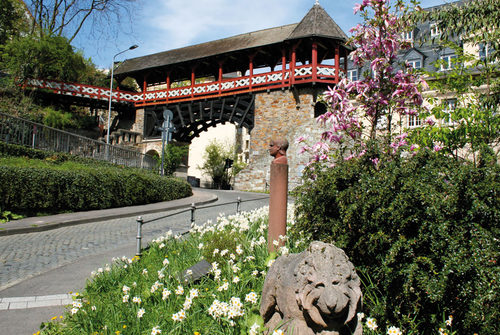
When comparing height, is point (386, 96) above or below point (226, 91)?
below

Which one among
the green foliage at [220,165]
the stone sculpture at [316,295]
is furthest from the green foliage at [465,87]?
the green foliage at [220,165]

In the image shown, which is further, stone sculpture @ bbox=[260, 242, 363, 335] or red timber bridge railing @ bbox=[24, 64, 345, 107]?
red timber bridge railing @ bbox=[24, 64, 345, 107]

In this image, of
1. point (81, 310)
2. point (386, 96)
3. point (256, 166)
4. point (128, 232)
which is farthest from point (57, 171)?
point (256, 166)

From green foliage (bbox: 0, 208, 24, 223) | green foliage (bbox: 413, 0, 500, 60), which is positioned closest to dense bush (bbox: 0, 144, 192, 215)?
green foliage (bbox: 0, 208, 24, 223)

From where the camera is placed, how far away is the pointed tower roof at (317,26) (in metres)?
25.8

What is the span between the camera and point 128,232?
9.20m

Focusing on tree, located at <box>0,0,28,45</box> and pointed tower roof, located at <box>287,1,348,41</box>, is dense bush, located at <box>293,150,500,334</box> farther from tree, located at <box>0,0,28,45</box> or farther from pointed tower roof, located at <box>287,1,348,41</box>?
tree, located at <box>0,0,28,45</box>

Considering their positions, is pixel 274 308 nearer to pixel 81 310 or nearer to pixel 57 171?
pixel 81 310

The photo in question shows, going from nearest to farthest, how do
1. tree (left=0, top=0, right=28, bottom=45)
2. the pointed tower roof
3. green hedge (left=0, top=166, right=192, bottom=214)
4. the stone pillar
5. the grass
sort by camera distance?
the grass < the stone pillar < green hedge (left=0, top=166, right=192, bottom=214) < the pointed tower roof < tree (left=0, top=0, right=28, bottom=45)

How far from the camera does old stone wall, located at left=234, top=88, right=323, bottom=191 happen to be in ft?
87.8

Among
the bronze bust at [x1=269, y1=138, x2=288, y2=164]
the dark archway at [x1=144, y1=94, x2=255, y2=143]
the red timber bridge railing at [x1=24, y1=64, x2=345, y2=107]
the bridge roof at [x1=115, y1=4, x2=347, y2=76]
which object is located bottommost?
the bronze bust at [x1=269, y1=138, x2=288, y2=164]

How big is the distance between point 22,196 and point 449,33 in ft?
36.4

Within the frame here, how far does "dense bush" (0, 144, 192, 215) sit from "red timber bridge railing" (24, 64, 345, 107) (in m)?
14.3

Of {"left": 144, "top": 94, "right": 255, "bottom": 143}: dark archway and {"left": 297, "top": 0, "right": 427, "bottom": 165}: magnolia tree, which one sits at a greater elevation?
{"left": 144, "top": 94, "right": 255, "bottom": 143}: dark archway
